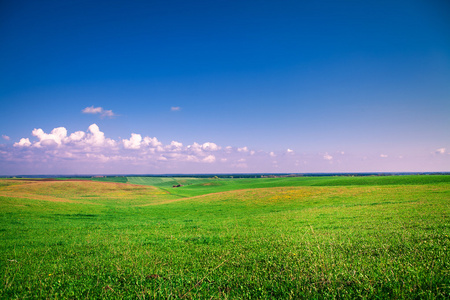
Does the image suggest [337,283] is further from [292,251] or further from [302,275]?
[292,251]

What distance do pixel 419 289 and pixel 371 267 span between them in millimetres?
1186

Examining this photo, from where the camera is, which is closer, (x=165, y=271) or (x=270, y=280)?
(x=270, y=280)

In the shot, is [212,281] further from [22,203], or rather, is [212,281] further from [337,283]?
[22,203]

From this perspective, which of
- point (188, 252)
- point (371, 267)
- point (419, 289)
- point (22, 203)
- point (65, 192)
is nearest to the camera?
point (419, 289)

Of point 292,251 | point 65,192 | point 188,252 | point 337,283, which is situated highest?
point 337,283

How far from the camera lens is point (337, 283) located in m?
4.18

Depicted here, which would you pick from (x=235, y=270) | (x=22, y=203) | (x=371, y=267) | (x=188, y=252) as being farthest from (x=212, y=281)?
(x=22, y=203)

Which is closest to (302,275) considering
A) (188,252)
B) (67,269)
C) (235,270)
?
(235,270)

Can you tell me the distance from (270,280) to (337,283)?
53.7 inches

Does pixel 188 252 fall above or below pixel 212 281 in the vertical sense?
below

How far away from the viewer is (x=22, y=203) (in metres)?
30.2

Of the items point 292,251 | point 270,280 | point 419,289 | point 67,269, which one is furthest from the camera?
point 292,251

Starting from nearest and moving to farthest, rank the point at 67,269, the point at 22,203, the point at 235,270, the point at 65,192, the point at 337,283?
the point at 337,283, the point at 235,270, the point at 67,269, the point at 22,203, the point at 65,192

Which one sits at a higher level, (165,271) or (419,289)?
(419,289)
